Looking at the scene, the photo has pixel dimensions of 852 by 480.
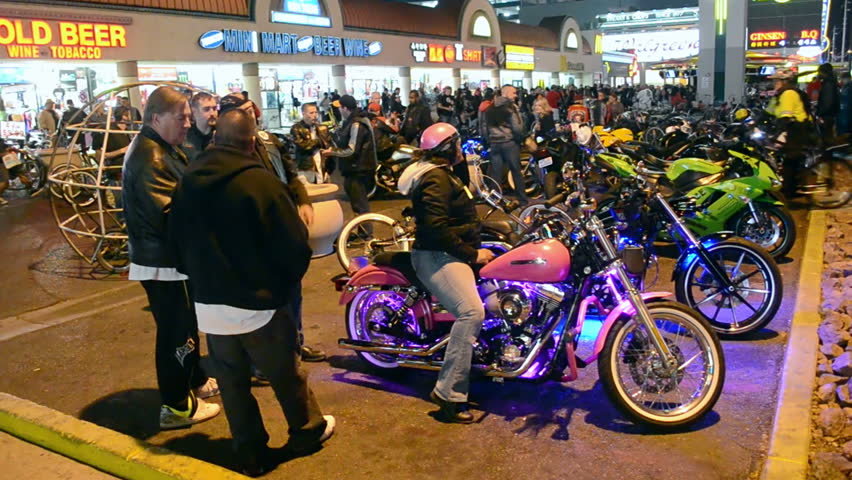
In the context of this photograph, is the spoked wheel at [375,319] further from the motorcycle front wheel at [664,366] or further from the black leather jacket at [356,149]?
the black leather jacket at [356,149]

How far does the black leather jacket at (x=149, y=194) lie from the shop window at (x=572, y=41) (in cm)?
4721

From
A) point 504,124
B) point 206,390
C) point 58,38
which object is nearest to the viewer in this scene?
point 206,390

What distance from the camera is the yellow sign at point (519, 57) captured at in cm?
4012

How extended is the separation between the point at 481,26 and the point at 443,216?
3488cm

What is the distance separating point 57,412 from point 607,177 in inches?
266

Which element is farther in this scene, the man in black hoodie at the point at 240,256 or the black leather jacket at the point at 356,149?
the black leather jacket at the point at 356,149

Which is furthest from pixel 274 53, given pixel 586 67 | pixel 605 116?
pixel 586 67

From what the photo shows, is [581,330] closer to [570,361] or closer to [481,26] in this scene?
[570,361]

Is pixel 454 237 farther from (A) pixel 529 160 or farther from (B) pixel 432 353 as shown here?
(A) pixel 529 160

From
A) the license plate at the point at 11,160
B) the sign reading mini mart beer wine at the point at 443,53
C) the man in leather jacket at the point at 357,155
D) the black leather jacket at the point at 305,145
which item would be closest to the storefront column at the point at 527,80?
the sign reading mini mart beer wine at the point at 443,53

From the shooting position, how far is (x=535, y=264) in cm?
447

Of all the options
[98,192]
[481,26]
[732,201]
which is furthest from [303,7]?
Answer: [732,201]

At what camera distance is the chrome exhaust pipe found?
486 cm

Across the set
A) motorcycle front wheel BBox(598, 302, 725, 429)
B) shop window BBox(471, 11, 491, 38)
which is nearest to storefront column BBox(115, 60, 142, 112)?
motorcycle front wheel BBox(598, 302, 725, 429)
